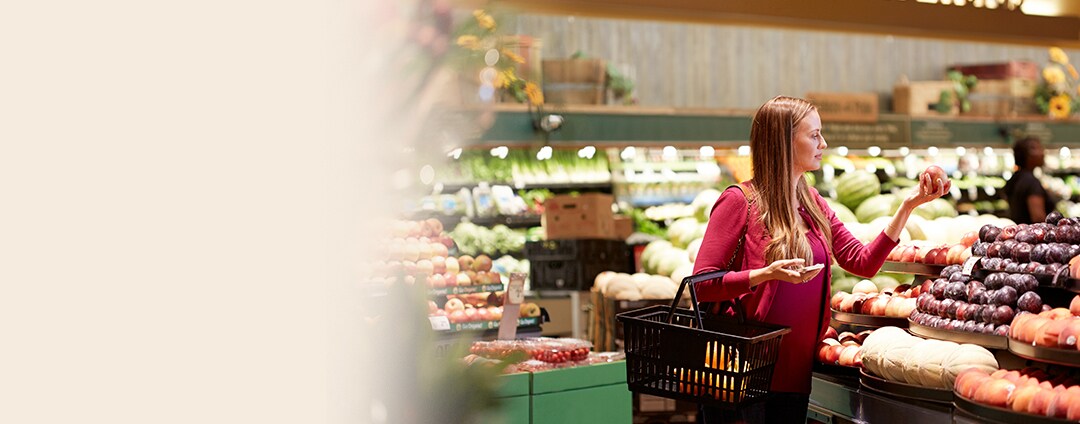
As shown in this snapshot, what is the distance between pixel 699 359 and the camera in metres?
2.70

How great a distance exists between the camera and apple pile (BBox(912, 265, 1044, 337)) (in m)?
2.70

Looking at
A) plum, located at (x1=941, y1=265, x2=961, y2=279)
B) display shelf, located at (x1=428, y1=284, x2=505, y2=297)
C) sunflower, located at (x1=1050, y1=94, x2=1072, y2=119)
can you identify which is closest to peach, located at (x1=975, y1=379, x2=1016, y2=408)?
plum, located at (x1=941, y1=265, x2=961, y2=279)

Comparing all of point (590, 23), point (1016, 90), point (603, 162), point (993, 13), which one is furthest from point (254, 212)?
point (1016, 90)

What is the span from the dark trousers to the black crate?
409 centimetres

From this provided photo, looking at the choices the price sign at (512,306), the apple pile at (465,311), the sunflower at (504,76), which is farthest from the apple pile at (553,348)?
the sunflower at (504,76)

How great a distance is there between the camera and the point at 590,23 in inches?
396

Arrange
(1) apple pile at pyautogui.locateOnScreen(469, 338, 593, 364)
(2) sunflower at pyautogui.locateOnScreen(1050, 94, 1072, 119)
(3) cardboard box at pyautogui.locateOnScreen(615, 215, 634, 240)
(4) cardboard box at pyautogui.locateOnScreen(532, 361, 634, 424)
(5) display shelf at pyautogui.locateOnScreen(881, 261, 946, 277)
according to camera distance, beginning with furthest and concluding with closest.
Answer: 1. (2) sunflower at pyautogui.locateOnScreen(1050, 94, 1072, 119)
2. (3) cardboard box at pyautogui.locateOnScreen(615, 215, 634, 240)
3. (1) apple pile at pyautogui.locateOnScreen(469, 338, 593, 364)
4. (4) cardboard box at pyautogui.locateOnScreen(532, 361, 634, 424)
5. (5) display shelf at pyautogui.locateOnScreen(881, 261, 946, 277)

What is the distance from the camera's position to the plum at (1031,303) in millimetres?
2643

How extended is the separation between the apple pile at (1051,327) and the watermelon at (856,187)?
3665mm

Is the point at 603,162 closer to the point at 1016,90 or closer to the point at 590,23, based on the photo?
the point at 590,23

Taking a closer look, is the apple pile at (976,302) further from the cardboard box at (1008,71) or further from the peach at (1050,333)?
the cardboard box at (1008,71)

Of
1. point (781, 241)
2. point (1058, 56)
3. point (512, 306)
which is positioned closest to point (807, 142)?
point (781, 241)

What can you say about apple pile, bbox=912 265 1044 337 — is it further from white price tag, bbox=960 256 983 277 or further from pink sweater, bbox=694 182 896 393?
pink sweater, bbox=694 182 896 393

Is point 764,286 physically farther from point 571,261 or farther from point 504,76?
point 571,261
